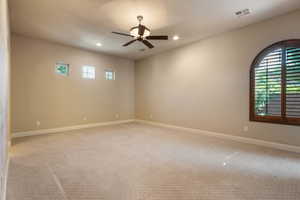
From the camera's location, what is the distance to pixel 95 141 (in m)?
3.99

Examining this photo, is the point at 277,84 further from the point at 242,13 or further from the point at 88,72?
the point at 88,72

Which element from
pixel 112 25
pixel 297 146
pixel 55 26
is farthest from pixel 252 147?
pixel 55 26

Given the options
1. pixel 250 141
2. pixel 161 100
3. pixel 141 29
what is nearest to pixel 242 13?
pixel 141 29

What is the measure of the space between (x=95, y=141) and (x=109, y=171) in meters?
1.77

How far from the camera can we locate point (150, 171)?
2.41m

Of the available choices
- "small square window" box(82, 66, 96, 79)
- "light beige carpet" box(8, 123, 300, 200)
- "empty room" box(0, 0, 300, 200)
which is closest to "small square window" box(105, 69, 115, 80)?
"empty room" box(0, 0, 300, 200)

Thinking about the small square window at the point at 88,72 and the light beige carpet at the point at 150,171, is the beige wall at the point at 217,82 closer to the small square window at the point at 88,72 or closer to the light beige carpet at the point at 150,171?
the light beige carpet at the point at 150,171

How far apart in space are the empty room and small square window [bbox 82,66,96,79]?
39mm

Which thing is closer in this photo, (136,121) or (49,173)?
(49,173)

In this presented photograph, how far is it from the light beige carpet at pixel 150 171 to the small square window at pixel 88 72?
9.38ft

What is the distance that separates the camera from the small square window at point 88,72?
582cm

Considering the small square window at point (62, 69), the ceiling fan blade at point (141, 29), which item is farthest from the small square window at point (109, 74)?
the ceiling fan blade at point (141, 29)

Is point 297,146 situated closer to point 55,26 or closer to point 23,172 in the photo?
point 23,172

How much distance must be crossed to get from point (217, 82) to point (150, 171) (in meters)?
3.29
